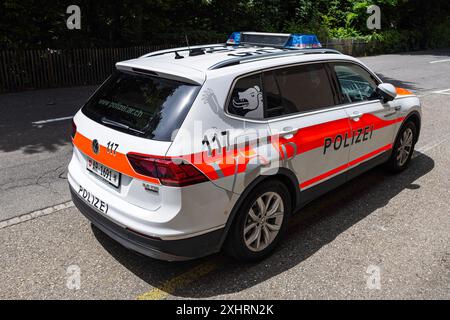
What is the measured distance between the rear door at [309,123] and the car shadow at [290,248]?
40cm

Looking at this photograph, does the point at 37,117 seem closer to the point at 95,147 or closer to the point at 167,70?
the point at 95,147

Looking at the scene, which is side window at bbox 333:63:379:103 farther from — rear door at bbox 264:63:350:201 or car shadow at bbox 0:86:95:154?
car shadow at bbox 0:86:95:154

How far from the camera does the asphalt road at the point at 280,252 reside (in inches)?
130

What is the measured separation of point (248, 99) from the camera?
345 cm

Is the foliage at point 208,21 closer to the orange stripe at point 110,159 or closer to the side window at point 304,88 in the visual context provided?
the orange stripe at point 110,159

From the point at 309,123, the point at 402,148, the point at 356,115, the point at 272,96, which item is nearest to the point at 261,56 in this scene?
the point at 272,96

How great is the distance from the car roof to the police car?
0.04 feet

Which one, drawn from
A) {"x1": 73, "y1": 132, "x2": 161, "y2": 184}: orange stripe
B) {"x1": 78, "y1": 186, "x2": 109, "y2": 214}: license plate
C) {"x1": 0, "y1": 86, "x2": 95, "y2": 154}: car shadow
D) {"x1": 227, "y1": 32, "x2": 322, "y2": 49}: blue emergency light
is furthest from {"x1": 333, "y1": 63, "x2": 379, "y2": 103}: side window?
{"x1": 0, "y1": 86, "x2": 95, "y2": 154}: car shadow

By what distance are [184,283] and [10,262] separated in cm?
150

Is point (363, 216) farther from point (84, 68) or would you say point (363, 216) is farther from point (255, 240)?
point (84, 68)

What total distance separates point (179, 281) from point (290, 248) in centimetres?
110

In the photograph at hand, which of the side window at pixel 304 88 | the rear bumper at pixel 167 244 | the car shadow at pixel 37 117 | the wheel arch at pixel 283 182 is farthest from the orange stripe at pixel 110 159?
the car shadow at pixel 37 117

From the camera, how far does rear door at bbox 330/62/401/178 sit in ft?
14.5
